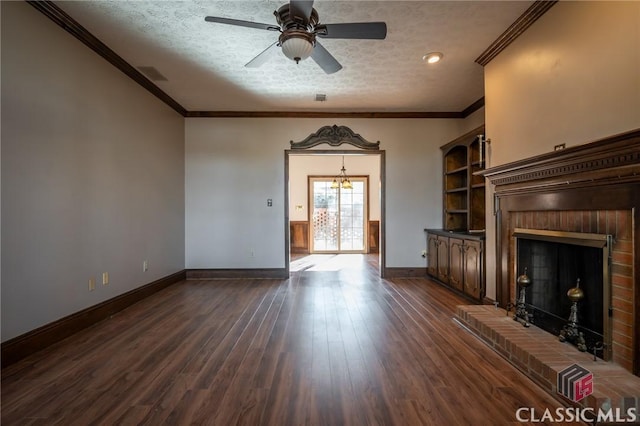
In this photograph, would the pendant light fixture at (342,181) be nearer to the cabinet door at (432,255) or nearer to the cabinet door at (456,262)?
the cabinet door at (432,255)

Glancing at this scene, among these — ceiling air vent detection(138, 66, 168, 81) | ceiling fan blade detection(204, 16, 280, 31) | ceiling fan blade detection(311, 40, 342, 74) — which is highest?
ceiling air vent detection(138, 66, 168, 81)

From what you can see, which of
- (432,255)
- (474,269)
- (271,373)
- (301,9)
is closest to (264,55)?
(301,9)

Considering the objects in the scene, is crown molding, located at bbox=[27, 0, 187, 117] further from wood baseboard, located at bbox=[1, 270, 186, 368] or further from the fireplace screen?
the fireplace screen

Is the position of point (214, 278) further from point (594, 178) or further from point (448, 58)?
point (594, 178)

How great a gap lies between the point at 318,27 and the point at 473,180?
336cm

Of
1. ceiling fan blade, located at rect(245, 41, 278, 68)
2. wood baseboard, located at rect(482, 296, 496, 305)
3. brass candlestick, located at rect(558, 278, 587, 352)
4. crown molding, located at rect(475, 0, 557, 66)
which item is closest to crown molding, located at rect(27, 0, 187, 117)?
ceiling fan blade, located at rect(245, 41, 278, 68)

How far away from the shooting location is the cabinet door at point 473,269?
Result: 146 inches

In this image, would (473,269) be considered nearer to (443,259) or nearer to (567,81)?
(443,259)

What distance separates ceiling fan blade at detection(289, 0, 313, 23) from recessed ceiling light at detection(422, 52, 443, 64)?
1843 millimetres

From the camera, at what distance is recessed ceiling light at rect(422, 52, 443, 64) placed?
336 centimetres

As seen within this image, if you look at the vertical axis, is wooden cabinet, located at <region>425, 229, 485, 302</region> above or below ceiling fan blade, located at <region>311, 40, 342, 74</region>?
below

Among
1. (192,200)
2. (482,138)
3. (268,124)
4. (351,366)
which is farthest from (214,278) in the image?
(482,138)

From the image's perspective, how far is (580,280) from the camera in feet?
7.54

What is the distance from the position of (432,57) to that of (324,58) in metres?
1.48
